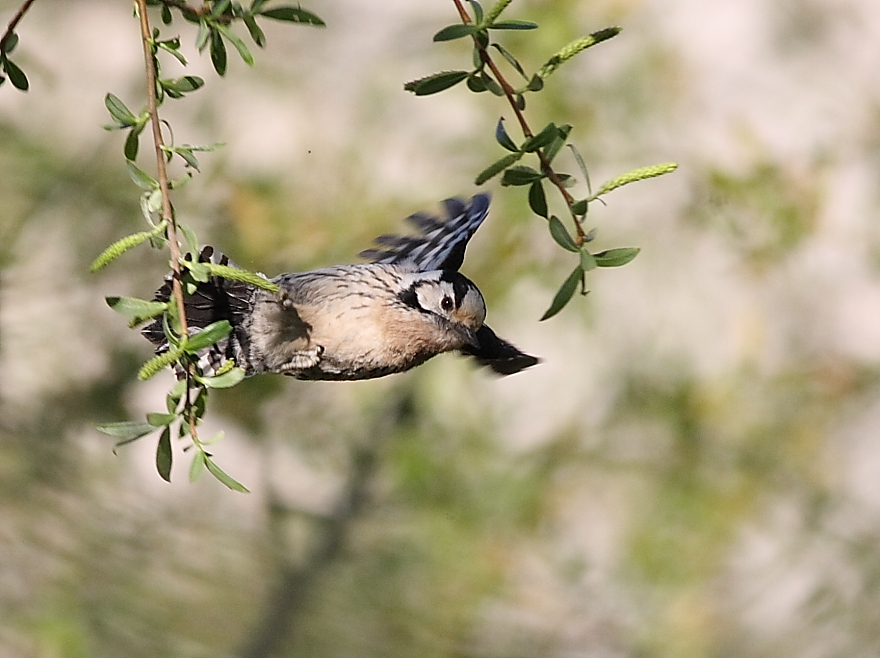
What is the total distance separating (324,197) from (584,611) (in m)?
1.36

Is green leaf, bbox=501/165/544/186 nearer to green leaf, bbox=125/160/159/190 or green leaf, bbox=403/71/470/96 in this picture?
green leaf, bbox=403/71/470/96

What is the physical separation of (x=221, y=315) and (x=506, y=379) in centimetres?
183

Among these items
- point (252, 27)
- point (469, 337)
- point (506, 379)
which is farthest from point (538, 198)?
point (506, 379)

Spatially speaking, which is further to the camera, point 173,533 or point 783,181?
point 783,181

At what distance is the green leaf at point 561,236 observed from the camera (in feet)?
2.58

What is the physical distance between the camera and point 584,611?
3033mm

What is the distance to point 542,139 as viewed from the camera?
764 mm

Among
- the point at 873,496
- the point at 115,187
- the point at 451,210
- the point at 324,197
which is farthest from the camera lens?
the point at 873,496

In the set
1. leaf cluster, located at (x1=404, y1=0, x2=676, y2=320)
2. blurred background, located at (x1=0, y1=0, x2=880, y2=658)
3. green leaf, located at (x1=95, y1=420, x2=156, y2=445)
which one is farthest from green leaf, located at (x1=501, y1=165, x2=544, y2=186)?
blurred background, located at (x1=0, y1=0, x2=880, y2=658)

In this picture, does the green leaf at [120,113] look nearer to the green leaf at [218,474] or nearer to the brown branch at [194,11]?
the brown branch at [194,11]

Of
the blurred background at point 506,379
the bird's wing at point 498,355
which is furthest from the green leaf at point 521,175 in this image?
the blurred background at point 506,379

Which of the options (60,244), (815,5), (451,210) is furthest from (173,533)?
(815,5)

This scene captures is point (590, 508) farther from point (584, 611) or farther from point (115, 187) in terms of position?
point (115, 187)

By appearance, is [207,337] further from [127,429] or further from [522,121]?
[522,121]
